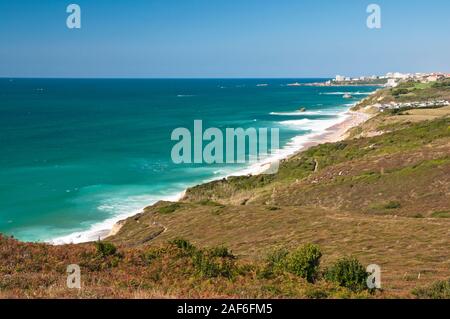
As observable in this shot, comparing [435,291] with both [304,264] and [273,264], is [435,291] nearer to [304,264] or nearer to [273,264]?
[304,264]

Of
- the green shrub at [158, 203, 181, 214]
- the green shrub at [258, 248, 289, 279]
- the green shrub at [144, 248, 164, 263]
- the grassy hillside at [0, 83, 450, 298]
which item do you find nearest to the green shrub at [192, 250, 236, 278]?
the grassy hillside at [0, 83, 450, 298]

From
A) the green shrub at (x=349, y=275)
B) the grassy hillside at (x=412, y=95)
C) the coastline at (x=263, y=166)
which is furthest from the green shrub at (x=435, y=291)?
the grassy hillside at (x=412, y=95)

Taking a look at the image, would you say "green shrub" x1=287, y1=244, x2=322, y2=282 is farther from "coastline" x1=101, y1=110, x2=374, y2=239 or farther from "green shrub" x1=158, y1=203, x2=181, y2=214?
"green shrub" x1=158, y1=203, x2=181, y2=214

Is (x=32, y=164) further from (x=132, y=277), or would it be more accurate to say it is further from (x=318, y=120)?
(x=318, y=120)

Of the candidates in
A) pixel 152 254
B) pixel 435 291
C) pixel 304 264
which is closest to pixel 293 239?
pixel 304 264

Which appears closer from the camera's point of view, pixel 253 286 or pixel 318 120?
pixel 253 286

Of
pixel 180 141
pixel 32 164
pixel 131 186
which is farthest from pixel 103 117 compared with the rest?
pixel 131 186
